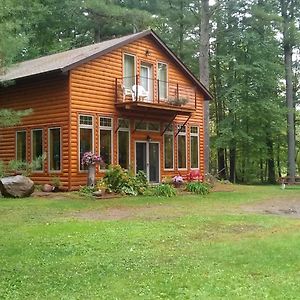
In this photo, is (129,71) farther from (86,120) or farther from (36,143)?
(36,143)

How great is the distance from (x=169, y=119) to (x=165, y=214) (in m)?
10.3

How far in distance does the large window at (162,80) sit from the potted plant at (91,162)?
5.21 m

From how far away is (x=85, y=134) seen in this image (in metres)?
18.6

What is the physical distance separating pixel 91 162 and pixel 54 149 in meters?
1.88

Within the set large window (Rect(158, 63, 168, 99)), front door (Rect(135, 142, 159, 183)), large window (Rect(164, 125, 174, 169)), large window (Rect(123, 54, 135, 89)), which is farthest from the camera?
large window (Rect(164, 125, 174, 169))

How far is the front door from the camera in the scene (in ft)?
68.7


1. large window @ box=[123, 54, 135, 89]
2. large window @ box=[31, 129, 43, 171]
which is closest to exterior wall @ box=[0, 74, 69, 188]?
large window @ box=[31, 129, 43, 171]

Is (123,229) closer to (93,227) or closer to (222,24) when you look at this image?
(93,227)

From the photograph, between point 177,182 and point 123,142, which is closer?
point 123,142

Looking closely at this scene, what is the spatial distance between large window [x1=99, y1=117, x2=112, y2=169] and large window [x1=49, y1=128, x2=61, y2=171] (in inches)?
63.4

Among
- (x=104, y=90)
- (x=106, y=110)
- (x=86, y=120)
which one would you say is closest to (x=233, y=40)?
(x=104, y=90)

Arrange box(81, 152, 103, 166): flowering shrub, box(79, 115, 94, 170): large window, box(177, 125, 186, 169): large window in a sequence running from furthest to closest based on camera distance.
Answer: box(177, 125, 186, 169): large window < box(79, 115, 94, 170): large window < box(81, 152, 103, 166): flowering shrub

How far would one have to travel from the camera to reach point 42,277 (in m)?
6.16

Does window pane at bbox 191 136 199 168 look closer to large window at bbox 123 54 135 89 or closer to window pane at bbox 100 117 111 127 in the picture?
large window at bbox 123 54 135 89
